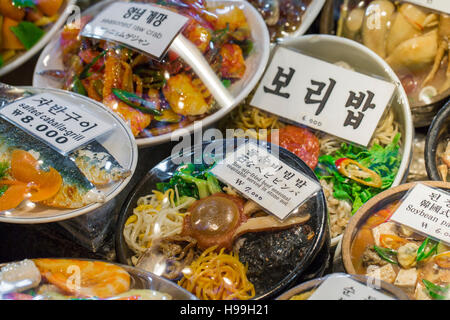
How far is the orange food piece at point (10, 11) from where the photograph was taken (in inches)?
105

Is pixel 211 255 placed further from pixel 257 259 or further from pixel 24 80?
pixel 24 80

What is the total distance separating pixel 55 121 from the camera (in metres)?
1.94

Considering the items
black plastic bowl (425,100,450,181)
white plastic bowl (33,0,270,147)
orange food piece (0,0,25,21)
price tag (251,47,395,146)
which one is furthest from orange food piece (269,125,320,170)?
orange food piece (0,0,25,21)

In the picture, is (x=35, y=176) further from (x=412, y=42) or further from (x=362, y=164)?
(x=412, y=42)

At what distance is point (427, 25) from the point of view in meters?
2.38

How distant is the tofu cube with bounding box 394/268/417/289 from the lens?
152cm

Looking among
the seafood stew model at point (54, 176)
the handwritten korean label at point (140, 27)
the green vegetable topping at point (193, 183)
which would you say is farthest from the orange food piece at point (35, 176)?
the handwritten korean label at point (140, 27)

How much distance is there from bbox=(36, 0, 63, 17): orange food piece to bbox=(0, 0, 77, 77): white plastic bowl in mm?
63

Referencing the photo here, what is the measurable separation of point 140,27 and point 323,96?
932 mm

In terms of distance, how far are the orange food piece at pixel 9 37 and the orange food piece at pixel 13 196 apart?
49.9 inches

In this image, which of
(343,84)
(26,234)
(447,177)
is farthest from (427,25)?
(26,234)

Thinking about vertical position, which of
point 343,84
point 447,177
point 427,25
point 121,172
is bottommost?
point 121,172

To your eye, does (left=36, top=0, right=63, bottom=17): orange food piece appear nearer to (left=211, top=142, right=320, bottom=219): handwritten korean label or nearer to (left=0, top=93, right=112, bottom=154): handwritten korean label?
(left=0, top=93, right=112, bottom=154): handwritten korean label

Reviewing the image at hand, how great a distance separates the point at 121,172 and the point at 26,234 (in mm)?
776
